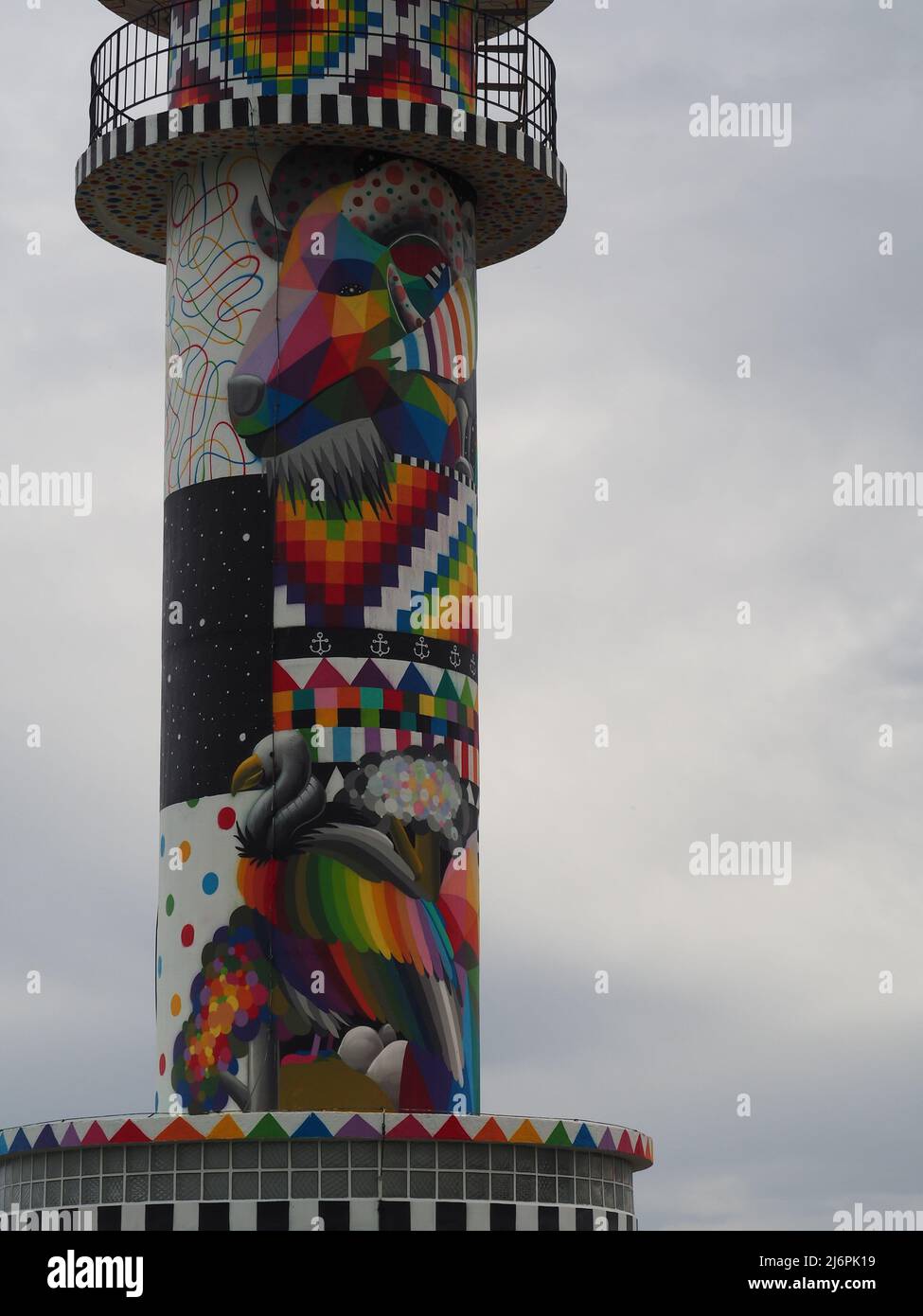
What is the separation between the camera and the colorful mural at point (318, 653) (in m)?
53.9

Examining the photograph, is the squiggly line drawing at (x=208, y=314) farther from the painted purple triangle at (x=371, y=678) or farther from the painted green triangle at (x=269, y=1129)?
the painted green triangle at (x=269, y=1129)

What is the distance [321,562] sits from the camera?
5509 centimetres

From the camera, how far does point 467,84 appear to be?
5916cm

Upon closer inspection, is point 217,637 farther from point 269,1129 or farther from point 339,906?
point 269,1129

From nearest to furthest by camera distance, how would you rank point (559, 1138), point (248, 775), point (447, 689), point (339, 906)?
point (559, 1138)
point (339, 906)
point (248, 775)
point (447, 689)

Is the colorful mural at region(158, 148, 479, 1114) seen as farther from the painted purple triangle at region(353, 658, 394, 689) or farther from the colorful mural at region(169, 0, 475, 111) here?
the colorful mural at region(169, 0, 475, 111)

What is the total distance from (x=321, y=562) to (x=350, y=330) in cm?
441

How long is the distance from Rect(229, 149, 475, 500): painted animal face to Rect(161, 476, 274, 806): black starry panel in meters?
1.27

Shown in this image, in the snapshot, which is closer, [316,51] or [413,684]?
[413,684]

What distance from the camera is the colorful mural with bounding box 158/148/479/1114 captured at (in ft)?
177

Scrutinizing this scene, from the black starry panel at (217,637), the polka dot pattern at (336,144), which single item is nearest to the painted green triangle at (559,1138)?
the black starry panel at (217,637)

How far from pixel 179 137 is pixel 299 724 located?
11261mm

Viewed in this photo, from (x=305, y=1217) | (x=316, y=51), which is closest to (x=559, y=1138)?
(x=305, y=1217)

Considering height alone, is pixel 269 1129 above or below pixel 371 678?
below
